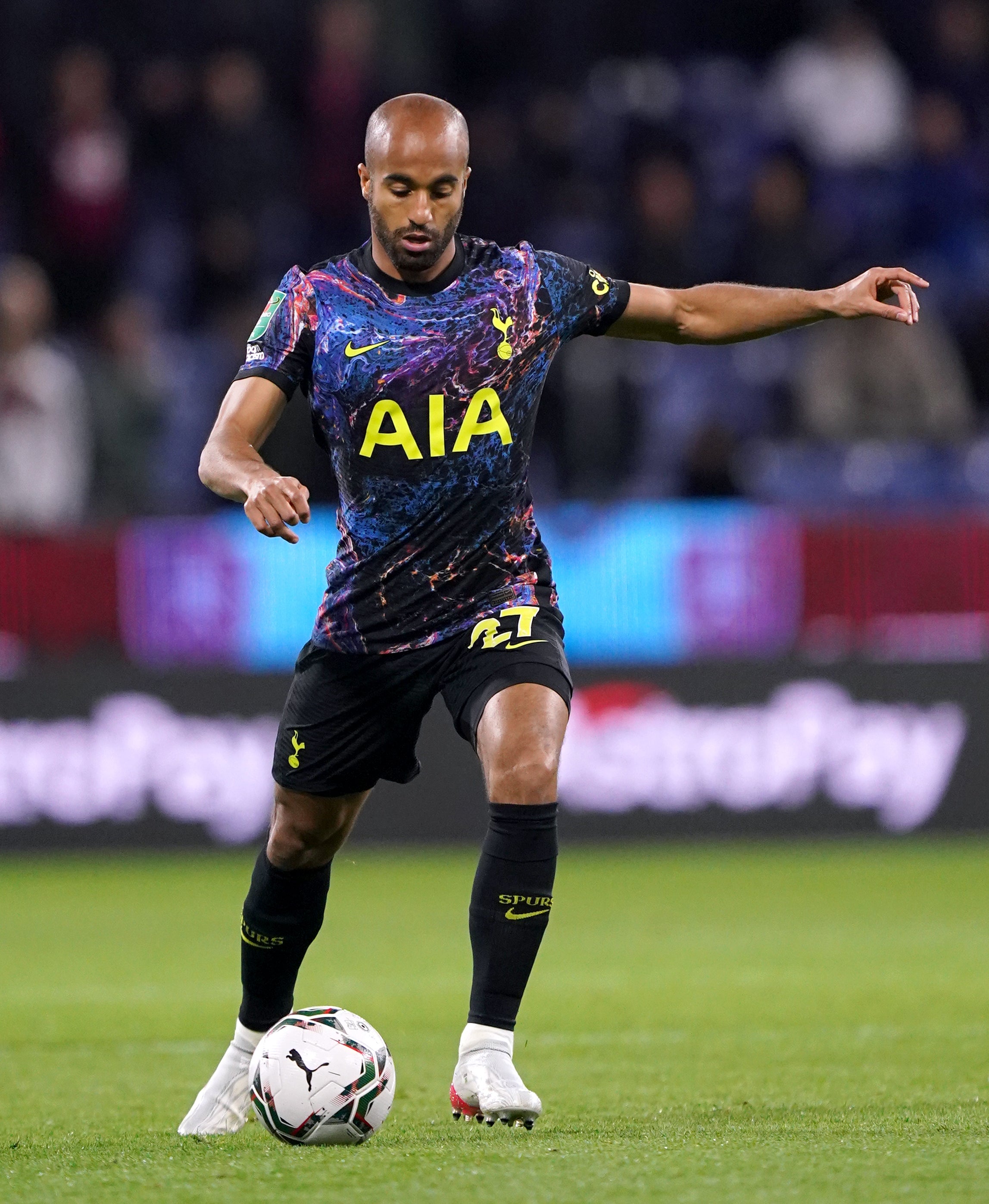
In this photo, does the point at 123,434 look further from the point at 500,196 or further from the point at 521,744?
the point at 521,744

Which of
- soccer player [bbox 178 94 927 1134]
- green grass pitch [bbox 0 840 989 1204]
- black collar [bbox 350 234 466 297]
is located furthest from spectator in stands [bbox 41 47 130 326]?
soccer player [bbox 178 94 927 1134]

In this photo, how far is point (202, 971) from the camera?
8.28 meters

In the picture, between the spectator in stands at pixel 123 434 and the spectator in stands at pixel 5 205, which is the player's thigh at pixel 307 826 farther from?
the spectator in stands at pixel 5 205

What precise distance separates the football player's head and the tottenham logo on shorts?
0.86m

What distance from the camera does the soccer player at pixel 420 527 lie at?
4.84 metres

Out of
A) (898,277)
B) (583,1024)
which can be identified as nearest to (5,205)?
(583,1024)

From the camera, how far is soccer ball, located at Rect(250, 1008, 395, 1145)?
178 inches

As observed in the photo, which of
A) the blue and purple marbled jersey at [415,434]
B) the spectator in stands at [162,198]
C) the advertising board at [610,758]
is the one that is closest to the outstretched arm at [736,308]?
the blue and purple marbled jersey at [415,434]

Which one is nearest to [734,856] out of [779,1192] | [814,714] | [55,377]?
[814,714]

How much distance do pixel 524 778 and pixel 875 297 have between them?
1580 mm

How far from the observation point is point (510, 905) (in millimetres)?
4797

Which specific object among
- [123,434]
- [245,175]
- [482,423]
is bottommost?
[123,434]

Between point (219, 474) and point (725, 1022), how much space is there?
3.03 m

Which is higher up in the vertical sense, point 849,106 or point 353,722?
point 849,106
